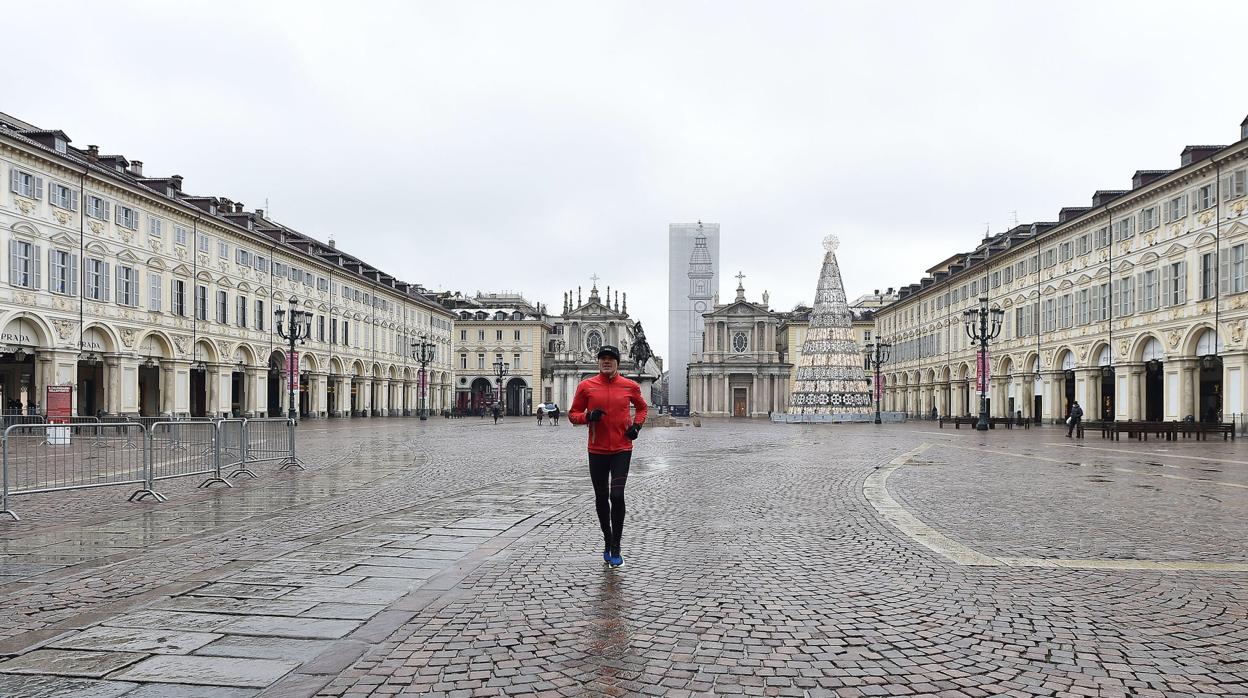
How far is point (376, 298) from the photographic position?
78062mm

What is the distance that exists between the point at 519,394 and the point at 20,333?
7260cm

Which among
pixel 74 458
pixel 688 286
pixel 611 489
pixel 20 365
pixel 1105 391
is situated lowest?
pixel 74 458

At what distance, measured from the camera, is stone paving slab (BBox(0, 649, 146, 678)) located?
483cm

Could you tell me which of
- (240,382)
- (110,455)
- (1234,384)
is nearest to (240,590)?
(110,455)

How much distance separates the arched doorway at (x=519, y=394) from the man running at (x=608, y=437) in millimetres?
100106

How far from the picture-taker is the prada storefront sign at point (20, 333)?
121 feet

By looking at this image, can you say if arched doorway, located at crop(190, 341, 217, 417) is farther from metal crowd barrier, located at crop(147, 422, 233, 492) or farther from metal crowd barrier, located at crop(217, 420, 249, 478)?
metal crowd barrier, located at crop(147, 422, 233, 492)

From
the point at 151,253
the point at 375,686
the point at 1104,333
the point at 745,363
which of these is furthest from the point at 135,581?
the point at 745,363

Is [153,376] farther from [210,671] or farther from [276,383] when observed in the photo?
[210,671]

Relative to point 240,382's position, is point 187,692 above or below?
below

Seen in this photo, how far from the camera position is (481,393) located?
108250 mm

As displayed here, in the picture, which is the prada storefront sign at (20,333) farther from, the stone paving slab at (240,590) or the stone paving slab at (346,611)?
the stone paving slab at (346,611)

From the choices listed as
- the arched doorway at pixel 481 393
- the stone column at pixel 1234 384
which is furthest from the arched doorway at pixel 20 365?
the arched doorway at pixel 481 393

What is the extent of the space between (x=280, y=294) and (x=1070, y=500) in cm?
5670
